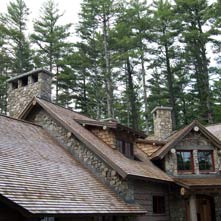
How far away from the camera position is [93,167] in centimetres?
1395

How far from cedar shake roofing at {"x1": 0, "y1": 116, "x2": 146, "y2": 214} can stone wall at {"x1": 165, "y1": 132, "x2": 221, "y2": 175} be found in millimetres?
5242

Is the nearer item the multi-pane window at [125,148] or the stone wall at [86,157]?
the stone wall at [86,157]

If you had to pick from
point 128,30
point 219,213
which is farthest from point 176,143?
point 128,30

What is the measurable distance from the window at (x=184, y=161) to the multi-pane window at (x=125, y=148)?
2.86 metres

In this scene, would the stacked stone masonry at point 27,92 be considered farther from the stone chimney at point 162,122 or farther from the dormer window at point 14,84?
the stone chimney at point 162,122

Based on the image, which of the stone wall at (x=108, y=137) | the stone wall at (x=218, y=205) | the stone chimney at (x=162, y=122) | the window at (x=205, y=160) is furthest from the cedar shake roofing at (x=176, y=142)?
the stone chimney at (x=162, y=122)

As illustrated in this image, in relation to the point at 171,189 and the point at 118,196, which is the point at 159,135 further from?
the point at 118,196

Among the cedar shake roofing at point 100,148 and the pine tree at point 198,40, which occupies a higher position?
the pine tree at point 198,40

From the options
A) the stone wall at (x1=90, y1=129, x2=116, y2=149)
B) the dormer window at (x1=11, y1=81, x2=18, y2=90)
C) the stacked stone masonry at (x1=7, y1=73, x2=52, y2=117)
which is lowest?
the stone wall at (x1=90, y1=129, x2=116, y2=149)

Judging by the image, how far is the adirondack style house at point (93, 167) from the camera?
9500 millimetres

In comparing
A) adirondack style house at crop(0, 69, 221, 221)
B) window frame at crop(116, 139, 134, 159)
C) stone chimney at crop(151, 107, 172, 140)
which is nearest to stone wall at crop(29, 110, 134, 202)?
adirondack style house at crop(0, 69, 221, 221)

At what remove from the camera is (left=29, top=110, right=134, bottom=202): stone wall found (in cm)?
1326

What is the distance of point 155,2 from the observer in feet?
115

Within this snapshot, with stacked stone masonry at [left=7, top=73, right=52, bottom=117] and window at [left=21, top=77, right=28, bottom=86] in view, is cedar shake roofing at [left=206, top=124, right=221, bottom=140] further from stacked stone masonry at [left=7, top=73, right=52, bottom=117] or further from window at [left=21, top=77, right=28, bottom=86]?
window at [left=21, top=77, right=28, bottom=86]
